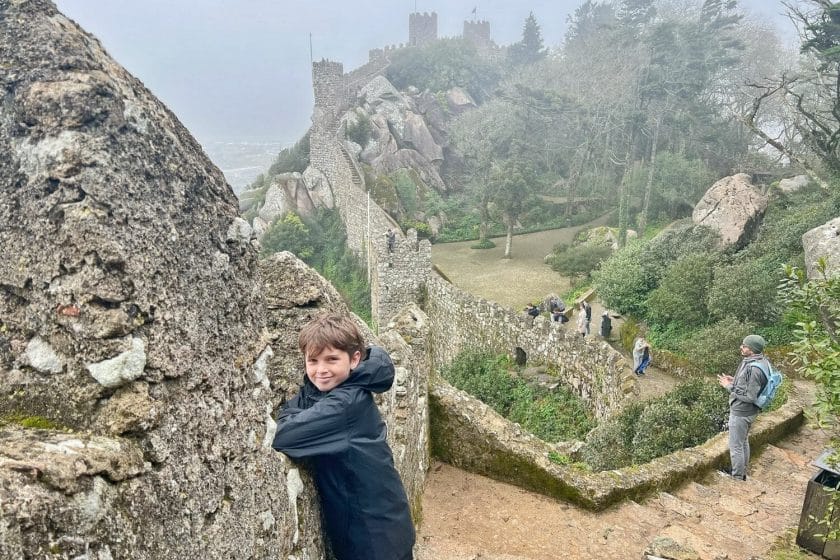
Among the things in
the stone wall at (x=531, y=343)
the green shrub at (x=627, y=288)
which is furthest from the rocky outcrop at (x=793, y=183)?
the stone wall at (x=531, y=343)

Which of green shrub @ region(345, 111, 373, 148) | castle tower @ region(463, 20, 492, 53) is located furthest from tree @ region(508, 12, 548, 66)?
green shrub @ region(345, 111, 373, 148)

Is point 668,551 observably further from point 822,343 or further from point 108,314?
point 108,314

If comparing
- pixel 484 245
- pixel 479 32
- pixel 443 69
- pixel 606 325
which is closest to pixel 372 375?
pixel 606 325

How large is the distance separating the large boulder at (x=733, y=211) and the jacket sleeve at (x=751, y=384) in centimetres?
1022

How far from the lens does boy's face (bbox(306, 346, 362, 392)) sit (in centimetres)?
239

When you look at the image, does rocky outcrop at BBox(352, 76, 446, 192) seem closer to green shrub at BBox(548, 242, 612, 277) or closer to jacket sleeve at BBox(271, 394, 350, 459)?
green shrub at BBox(548, 242, 612, 277)

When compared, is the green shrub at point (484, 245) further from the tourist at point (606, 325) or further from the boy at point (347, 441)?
the boy at point (347, 441)

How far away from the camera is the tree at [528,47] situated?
51000 mm

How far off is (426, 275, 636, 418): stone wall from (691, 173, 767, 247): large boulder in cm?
506

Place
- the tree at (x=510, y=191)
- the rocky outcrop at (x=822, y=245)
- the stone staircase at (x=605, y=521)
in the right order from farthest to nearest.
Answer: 1. the tree at (x=510, y=191)
2. the rocky outcrop at (x=822, y=245)
3. the stone staircase at (x=605, y=521)

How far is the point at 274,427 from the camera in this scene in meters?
2.32

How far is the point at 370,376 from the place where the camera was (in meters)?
2.41

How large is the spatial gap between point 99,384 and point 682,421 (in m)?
7.49

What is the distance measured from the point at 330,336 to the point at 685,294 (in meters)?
12.5
